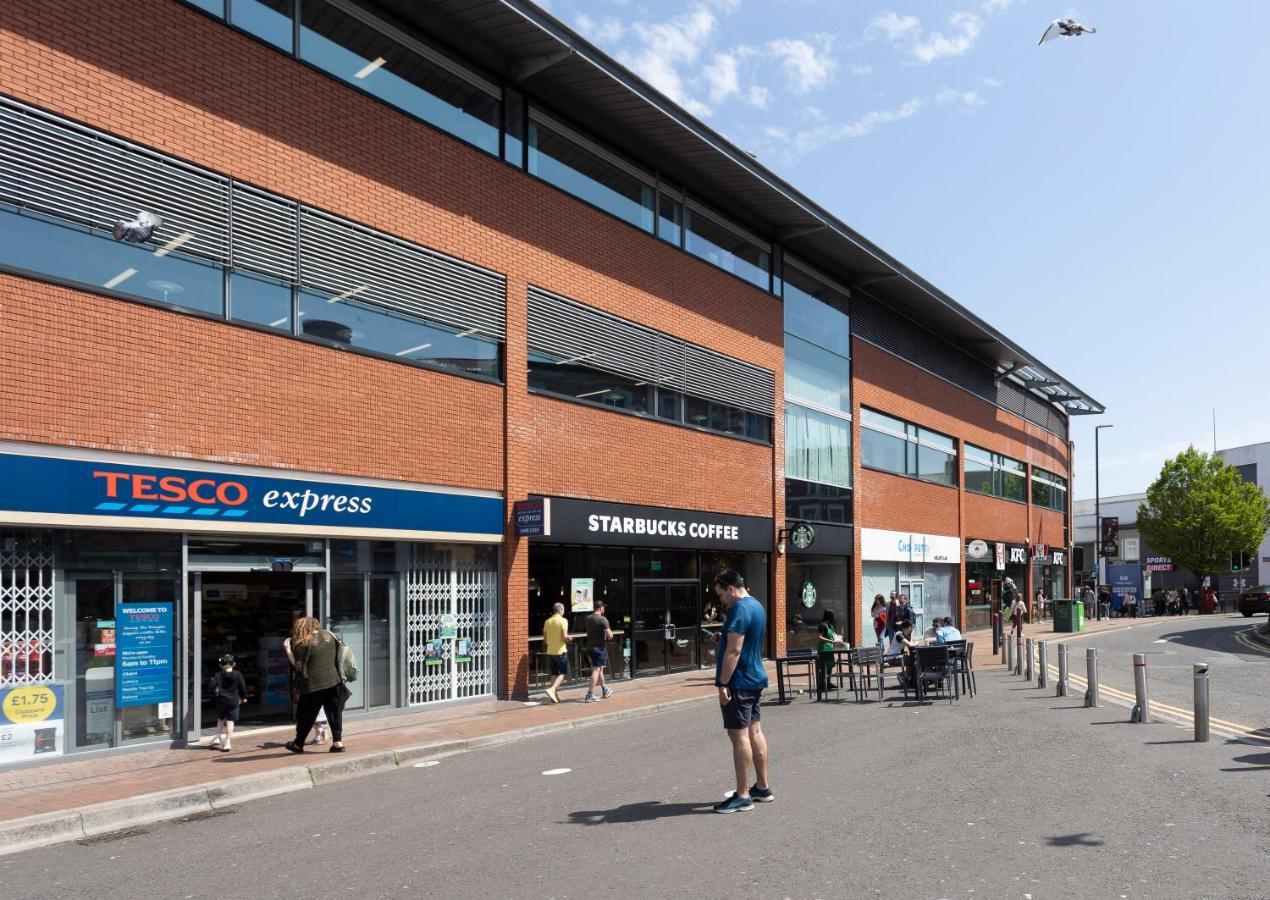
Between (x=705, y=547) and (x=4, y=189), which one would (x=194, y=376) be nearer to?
(x=4, y=189)

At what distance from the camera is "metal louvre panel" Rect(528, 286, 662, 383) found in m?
18.3

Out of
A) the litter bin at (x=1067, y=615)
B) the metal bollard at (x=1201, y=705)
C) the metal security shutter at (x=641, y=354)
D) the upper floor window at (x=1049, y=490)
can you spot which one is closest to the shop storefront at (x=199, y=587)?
the metal security shutter at (x=641, y=354)

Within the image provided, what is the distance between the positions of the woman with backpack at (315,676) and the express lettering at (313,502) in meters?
2.26

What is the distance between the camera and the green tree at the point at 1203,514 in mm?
66812

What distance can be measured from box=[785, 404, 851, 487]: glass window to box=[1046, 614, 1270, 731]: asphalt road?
22.7ft

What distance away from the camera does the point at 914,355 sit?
1321 inches

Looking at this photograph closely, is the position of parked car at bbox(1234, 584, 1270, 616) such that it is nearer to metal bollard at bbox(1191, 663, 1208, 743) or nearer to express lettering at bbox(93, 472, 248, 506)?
metal bollard at bbox(1191, 663, 1208, 743)

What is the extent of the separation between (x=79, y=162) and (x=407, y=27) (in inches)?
233

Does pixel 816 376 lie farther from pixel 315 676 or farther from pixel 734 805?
pixel 734 805

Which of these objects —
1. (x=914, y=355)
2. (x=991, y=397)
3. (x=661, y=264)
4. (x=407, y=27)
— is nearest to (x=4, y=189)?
(x=407, y=27)

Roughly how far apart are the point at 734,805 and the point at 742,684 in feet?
3.04

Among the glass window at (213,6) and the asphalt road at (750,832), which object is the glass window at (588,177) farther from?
the asphalt road at (750,832)

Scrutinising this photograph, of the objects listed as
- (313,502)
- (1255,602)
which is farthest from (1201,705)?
(1255,602)

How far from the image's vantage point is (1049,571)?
48.5 meters
